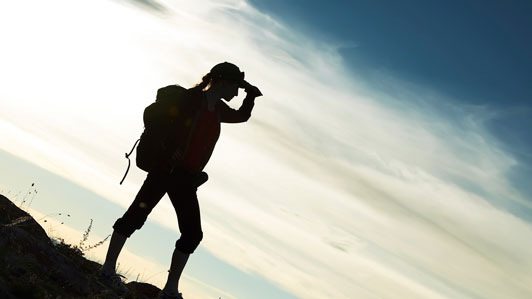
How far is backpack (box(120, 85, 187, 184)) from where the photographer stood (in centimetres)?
700

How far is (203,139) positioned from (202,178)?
46 centimetres

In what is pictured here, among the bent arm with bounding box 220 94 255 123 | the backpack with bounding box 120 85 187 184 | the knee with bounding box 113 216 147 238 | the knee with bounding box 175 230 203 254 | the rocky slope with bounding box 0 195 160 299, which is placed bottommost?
the rocky slope with bounding box 0 195 160 299

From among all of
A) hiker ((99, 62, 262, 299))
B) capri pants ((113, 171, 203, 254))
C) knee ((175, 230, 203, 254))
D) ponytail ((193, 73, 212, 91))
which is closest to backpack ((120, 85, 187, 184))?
hiker ((99, 62, 262, 299))

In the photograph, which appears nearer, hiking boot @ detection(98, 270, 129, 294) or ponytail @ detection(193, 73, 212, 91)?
hiking boot @ detection(98, 270, 129, 294)

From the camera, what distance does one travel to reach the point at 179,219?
7.34 metres

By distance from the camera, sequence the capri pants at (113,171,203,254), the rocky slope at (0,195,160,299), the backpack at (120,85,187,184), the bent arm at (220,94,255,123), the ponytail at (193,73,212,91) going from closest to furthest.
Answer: the rocky slope at (0,195,160,299) < the backpack at (120,85,187,184) < the capri pants at (113,171,203,254) < the ponytail at (193,73,212,91) < the bent arm at (220,94,255,123)

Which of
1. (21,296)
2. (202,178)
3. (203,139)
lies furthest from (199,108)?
(21,296)

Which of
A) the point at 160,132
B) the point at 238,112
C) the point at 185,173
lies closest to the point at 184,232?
the point at 185,173

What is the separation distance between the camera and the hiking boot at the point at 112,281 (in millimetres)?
7152

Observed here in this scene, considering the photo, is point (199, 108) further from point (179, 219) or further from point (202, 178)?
point (179, 219)

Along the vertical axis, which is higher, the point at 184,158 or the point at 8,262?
the point at 184,158

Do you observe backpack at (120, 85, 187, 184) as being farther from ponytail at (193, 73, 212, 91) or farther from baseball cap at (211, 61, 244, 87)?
baseball cap at (211, 61, 244, 87)

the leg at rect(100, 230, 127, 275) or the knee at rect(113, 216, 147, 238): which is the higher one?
the knee at rect(113, 216, 147, 238)

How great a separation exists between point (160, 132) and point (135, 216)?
1.05 m
